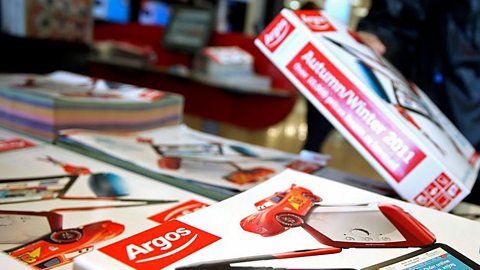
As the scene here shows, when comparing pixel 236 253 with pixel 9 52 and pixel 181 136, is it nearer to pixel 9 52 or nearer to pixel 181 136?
pixel 181 136

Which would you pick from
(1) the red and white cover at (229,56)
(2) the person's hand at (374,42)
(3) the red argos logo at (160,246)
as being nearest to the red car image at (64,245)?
(3) the red argos logo at (160,246)

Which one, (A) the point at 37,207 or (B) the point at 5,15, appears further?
(B) the point at 5,15

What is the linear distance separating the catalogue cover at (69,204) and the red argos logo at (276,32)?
0.71 ft

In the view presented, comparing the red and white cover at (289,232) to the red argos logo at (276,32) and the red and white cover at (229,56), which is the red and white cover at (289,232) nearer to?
the red argos logo at (276,32)

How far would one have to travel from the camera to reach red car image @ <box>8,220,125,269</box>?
400 millimetres

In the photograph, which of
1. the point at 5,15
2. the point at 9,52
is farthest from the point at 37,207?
the point at 5,15

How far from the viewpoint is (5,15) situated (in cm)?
168

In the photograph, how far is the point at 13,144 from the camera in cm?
72

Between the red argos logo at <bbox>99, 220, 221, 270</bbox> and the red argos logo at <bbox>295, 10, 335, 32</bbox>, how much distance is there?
1.11 feet

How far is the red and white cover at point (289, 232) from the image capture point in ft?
1.00

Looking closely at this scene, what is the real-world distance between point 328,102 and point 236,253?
0.96 feet

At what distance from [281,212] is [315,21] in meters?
0.32

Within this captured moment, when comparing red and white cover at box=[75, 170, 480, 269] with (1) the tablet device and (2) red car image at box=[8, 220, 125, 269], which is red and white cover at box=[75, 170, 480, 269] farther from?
(2) red car image at box=[8, 220, 125, 269]

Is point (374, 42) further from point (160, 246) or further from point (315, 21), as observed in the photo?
point (160, 246)
